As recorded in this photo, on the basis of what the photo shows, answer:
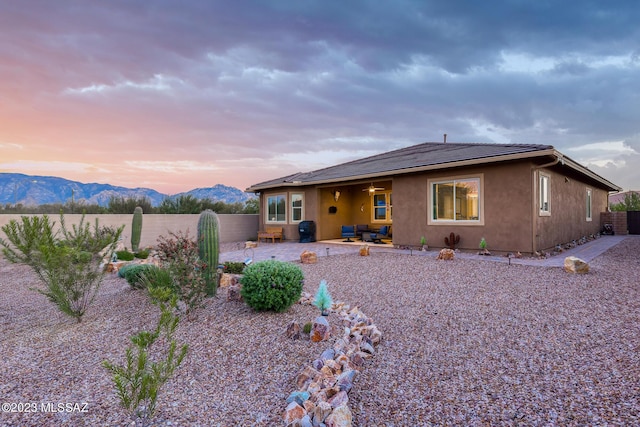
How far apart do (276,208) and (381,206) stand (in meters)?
5.27

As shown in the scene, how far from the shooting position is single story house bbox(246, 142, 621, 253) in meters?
9.26

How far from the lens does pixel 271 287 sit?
4.16 metres

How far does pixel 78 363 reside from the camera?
120 inches

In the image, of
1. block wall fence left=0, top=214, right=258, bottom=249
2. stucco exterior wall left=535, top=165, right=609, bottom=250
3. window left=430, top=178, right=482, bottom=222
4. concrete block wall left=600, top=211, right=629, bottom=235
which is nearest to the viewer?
stucco exterior wall left=535, top=165, right=609, bottom=250

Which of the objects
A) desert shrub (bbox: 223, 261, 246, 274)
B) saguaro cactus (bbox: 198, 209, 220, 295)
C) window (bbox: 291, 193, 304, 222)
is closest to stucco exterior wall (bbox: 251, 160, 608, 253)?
window (bbox: 291, 193, 304, 222)

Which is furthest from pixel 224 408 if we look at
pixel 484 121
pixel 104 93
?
pixel 484 121

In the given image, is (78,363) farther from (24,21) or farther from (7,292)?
(24,21)

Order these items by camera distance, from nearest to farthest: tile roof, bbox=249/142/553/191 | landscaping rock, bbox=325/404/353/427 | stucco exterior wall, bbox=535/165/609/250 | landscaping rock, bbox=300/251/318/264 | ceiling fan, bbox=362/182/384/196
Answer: landscaping rock, bbox=325/404/353/427, landscaping rock, bbox=300/251/318/264, tile roof, bbox=249/142/553/191, stucco exterior wall, bbox=535/165/609/250, ceiling fan, bbox=362/182/384/196

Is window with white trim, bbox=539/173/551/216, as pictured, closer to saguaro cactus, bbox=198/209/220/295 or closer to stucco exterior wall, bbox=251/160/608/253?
stucco exterior wall, bbox=251/160/608/253

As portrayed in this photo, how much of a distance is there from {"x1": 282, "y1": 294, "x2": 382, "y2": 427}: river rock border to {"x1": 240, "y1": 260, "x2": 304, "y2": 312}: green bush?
2.61ft

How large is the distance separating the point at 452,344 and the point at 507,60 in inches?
510

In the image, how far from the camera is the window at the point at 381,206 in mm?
16000

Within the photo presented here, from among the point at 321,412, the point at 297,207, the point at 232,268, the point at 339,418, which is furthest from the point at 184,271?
the point at 297,207

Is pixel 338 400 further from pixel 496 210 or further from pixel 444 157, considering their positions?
pixel 444 157
